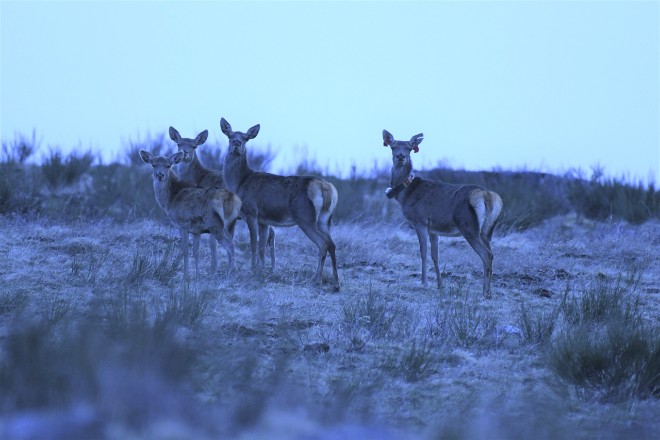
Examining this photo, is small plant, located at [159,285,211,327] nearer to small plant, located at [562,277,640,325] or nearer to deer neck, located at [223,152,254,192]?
small plant, located at [562,277,640,325]

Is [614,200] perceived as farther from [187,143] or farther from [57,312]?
[57,312]

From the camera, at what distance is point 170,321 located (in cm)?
710

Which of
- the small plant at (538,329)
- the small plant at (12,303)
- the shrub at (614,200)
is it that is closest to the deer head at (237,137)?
the small plant at (12,303)

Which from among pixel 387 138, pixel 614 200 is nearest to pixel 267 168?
pixel 614 200

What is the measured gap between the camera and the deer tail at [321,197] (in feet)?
41.7

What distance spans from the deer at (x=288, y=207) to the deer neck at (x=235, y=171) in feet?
0.11

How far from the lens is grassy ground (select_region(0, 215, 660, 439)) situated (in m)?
4.99

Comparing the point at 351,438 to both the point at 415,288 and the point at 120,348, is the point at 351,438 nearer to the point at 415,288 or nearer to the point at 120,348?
the point at 120,348

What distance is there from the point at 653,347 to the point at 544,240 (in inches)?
444

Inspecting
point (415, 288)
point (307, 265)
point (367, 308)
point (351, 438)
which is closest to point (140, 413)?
point (351, 438)

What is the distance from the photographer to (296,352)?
780cm

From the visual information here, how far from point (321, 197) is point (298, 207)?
362 millimetres

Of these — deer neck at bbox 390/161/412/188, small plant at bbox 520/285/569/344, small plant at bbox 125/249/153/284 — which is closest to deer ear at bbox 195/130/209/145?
deer neck at bbox 390/161/412/188

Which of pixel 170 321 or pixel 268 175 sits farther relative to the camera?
pixel 268 175
